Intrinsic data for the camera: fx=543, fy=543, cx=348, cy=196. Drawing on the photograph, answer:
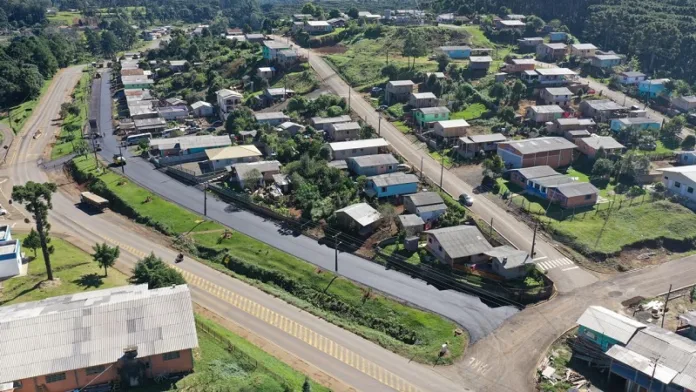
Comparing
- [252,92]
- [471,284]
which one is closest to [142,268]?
[471,284]

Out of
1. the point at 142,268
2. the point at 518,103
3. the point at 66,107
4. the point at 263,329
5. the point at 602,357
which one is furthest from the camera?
the point at 66,107

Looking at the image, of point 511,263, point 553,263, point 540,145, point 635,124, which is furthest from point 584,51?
point 511,263

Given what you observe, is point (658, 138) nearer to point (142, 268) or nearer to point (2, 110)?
point (142, 268)

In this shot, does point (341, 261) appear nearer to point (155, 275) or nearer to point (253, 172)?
point (155, 275)

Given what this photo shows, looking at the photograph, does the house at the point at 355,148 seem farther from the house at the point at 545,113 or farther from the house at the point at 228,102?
the house at the point at 228,102

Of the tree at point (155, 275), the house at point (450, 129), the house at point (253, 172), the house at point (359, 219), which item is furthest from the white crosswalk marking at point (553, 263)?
the house at point (253, 172)

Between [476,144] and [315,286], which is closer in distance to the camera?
[315,286]

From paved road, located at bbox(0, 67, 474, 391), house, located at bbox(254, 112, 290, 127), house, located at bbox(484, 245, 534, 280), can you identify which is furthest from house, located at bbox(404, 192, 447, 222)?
house, located at bbox(254, 112, 290, 127)
